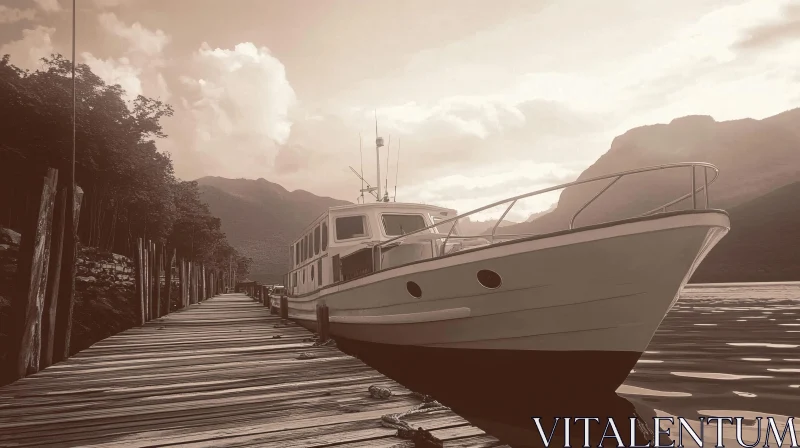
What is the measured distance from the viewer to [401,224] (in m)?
11.3

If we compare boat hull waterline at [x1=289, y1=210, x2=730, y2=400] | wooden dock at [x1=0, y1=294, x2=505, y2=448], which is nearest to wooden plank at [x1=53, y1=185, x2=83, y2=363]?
wooden dock at [x1=0, y1=294, x2=505, y2=448]

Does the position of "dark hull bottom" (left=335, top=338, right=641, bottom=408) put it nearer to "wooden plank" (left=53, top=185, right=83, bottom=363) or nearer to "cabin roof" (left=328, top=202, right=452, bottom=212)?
"cabin roof" (left=328, top=202, right=452, bottom=212)

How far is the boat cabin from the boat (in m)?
1.14

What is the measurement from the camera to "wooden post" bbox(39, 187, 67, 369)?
7359 millimetres

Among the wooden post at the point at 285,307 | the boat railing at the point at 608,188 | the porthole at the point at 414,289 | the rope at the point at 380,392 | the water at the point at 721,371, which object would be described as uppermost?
the boat railing at the point at 608,188

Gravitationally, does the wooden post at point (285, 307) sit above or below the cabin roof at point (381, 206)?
below

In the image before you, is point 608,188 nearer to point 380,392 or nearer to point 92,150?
point 380,392

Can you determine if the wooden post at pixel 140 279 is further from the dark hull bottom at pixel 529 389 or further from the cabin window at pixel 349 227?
the dark hull bottom at pixel 529 389

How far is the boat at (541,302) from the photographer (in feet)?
19.0

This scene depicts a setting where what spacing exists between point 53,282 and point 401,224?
6555 millimetres

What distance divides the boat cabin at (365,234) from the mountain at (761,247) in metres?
93.9

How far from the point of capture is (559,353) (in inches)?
253

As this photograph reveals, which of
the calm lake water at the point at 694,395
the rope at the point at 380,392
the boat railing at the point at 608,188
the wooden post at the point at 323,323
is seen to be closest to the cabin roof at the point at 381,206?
the boat railing at the point at 608,188

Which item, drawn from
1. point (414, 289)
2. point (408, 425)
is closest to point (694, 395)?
point (414, 289)
